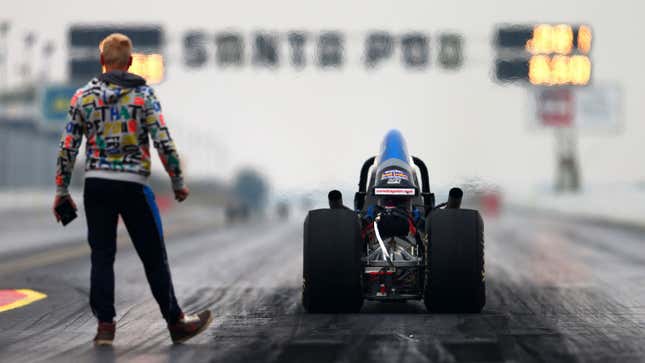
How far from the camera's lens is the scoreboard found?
41.1 metres

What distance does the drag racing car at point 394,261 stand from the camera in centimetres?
845

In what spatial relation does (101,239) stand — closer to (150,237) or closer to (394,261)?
(150,237)

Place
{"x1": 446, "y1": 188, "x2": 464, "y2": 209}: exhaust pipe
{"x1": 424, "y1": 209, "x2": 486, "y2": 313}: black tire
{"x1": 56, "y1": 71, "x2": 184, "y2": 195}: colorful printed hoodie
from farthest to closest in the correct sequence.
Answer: {"x1": 446, "y1": 188, "x2": 464, "y2": 209}: exhaust pipe < {"x1": 424, "y1": 209, "x2": 486, "y2": 313}: black tire < {"x1": 56, "y1": 71, "x2": 184, "y2": 195}: colorful printed hoodie

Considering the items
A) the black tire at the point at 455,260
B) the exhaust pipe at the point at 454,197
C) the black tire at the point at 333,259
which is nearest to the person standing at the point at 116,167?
the black tire at the point at 333,259

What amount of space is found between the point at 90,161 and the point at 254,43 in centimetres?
3615

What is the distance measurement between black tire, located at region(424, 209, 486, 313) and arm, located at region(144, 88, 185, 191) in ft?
7.60

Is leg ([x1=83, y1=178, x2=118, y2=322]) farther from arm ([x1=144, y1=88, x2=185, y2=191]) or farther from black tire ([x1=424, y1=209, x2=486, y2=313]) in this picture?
black tire ([x1=424, y1=209, x2=486, y2=313])

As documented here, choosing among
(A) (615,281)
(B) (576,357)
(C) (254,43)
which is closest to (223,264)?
(A) (615,281)

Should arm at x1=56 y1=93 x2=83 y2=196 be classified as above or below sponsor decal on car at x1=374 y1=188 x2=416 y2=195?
above

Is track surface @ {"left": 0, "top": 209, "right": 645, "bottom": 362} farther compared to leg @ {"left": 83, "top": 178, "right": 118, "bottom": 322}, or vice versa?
leg @ {"left": 83, "top": 178, "right": 118, "bottom": 322}

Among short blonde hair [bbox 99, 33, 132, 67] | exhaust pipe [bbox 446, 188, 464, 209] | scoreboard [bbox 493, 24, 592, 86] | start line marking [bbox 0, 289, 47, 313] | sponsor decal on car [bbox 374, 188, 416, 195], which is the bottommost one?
start line marking [bbox 0, 289, 47, 313]

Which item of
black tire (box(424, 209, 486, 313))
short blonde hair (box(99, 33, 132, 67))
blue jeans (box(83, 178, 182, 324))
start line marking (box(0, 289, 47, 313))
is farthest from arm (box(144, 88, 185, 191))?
start line marking (box(0, 289, 47, 313))

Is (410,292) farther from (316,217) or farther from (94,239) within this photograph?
(94,239)

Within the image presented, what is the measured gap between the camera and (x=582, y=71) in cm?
4216
